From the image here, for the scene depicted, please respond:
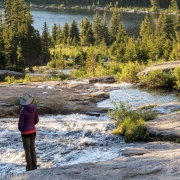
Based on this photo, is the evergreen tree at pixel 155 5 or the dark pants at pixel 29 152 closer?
the dark pants at pixel 29 152

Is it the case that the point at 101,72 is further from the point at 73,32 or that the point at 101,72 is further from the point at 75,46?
the point at 73,32

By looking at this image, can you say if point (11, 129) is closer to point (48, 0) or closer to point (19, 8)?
point (19, 8)

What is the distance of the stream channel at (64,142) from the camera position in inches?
379

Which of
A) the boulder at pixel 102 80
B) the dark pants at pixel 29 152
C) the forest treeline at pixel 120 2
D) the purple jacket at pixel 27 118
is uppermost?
the forest treeline at pixel 120 2

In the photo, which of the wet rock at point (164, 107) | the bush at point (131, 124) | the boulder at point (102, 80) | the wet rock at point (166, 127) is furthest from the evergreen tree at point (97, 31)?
the wet rock at point (166, 127)

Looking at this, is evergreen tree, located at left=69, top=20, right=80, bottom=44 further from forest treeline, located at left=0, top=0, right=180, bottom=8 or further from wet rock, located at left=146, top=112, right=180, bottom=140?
forest treeline, located at left=0, top=0, right=180, bottom=8

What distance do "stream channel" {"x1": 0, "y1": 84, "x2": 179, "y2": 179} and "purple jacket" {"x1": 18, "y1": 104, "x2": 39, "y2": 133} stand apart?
1157 millimetres

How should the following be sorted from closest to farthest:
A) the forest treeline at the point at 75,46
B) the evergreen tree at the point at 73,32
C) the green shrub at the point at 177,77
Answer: the green shrub at the point at 177,77, the forest treeline at the point at 75,46, the evergreen tree at the point at 73,32

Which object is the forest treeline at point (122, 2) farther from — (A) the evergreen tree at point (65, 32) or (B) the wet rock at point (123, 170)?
(B) the wet rock at point (123, 170)

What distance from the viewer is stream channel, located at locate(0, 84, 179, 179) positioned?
9625 millimetres

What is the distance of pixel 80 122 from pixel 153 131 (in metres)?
3.41

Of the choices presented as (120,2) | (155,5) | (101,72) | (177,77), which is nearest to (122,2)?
(120,2)

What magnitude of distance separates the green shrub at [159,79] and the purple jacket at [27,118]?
15766 mm

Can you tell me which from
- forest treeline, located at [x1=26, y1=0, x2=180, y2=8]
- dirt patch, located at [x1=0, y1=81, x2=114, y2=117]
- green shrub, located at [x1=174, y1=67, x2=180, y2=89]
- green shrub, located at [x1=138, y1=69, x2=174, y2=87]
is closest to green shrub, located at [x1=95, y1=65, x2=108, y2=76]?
green shrub, located at [x1=138, y1=69, x2=174, y2=87]
